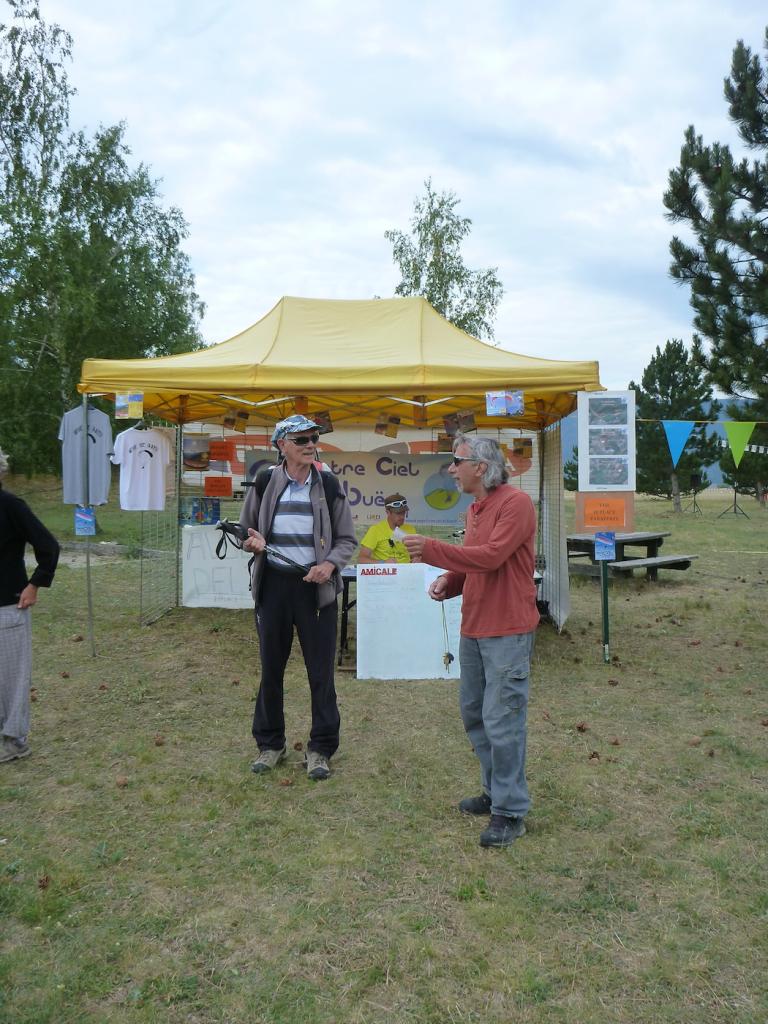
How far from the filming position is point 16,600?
4.08m

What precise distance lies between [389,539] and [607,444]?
190 cm

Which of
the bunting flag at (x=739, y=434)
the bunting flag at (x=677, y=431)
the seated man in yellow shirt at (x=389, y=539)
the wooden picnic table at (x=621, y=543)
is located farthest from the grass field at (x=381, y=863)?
the wooden picnic table at (x=621, y=543)

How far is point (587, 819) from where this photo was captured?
3502 mm

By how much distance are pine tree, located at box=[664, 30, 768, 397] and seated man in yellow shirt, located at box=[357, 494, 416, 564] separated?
6571mm

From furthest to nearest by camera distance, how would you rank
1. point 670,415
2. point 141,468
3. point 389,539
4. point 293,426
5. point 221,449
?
1. point 670,415
2. point 221,449
3. point 141,468
4. point 389,539
5. point 293,426

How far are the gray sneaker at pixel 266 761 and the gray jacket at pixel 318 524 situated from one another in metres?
0.81

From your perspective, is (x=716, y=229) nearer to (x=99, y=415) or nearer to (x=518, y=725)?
(x=99, y=415)

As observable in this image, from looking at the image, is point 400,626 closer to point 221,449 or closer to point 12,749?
point 12,749

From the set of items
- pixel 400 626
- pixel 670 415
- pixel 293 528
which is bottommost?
pixel 400 626

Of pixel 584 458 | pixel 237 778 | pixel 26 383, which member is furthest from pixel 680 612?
pixel 26 383

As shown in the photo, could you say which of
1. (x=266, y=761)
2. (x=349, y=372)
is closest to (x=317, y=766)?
(x=266, y=761)

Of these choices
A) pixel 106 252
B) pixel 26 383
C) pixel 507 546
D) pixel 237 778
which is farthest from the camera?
pixel 106 252

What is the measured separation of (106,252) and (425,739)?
17.3m

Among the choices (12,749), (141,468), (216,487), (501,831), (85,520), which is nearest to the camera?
(501,831)
